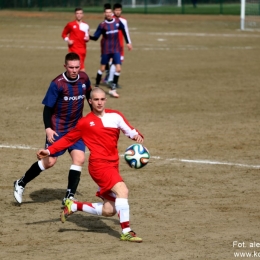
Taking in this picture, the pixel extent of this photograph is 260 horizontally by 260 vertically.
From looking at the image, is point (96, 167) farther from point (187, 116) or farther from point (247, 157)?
point (187, 116)

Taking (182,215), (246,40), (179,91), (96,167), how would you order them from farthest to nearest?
1. (246,40)
2. (179,91)
3. (182,215)
4. (96,167)

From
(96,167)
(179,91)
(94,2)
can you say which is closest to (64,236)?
(96,167)

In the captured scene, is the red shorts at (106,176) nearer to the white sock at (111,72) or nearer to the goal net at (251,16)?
the white sock at (111,72)

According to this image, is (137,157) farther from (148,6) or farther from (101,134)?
(148,6)

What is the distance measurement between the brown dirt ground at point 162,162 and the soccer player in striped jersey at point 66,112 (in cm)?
50

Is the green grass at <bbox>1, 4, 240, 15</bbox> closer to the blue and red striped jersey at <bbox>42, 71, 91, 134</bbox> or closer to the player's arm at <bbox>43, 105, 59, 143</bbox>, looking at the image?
the blue and red striped jersey at <bbox>42, 71, 91, 134</bbox>

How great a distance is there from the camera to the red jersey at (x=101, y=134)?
9.61 metres

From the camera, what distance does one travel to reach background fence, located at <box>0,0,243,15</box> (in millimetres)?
56844

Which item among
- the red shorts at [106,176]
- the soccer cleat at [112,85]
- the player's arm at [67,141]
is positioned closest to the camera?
the red shorts at [106,176]

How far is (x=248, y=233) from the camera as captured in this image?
9.62 metres

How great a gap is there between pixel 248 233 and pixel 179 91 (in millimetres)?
12739

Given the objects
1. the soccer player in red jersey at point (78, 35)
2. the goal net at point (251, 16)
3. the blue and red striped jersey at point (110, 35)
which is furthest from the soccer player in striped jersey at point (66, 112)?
the goal net at point (251, 16)

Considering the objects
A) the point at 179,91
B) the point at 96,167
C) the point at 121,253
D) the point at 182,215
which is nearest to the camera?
the point at 121,253

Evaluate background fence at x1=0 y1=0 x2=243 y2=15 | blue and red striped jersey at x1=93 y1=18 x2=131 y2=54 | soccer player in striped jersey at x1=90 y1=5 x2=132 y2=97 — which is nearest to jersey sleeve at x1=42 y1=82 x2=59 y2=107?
soccer player in striped jersey at x1=90 y1=5 x2=132 y2=97
